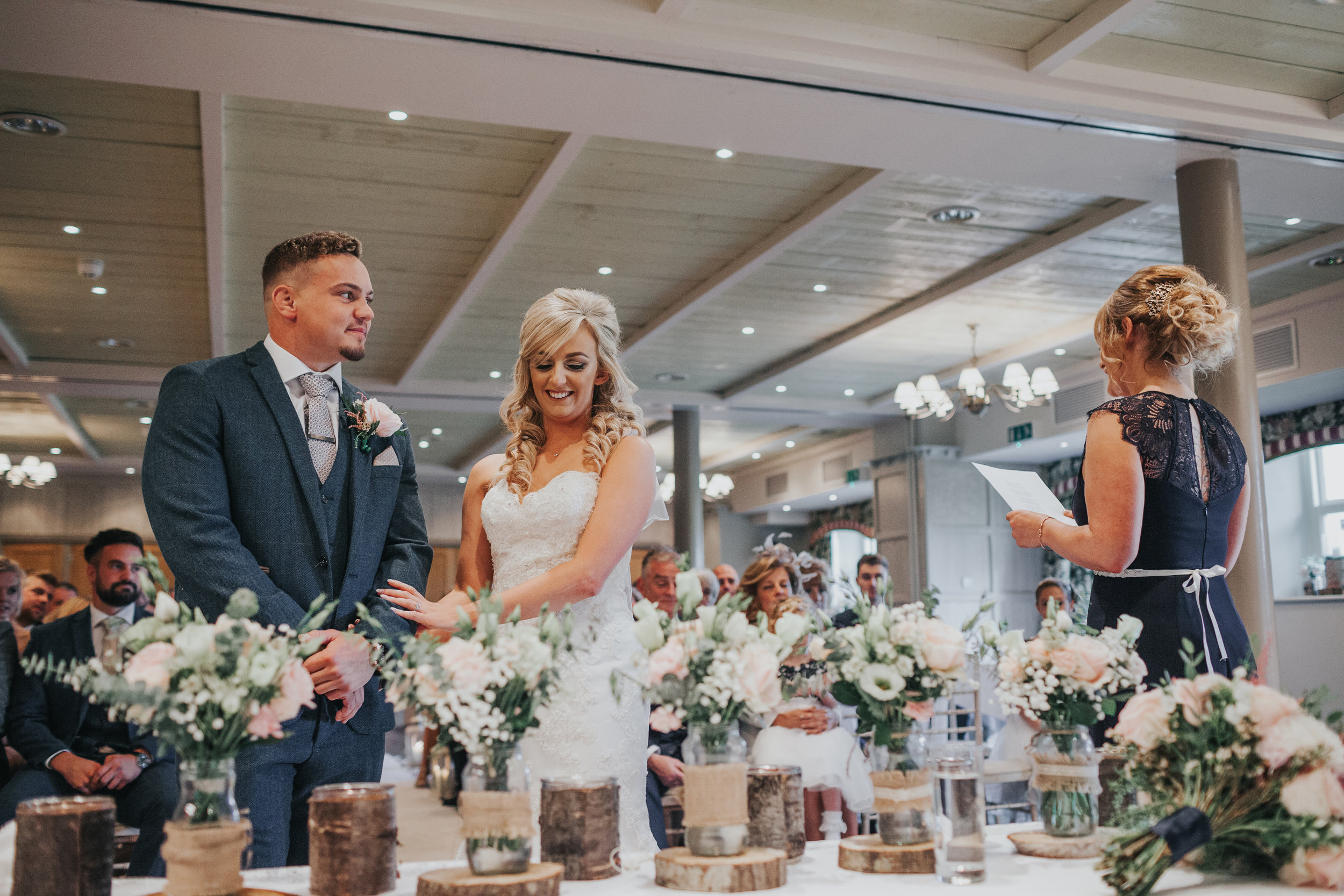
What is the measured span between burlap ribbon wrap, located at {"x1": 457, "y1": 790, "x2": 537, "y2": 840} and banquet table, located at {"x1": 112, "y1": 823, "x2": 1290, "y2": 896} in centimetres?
16

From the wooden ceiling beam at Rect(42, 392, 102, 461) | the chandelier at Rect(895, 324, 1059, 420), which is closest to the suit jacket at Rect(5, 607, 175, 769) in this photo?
the chandelier at Rect(895, 324, 1059, 420)

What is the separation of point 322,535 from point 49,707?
2843mm

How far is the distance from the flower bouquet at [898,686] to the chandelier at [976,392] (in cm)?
728

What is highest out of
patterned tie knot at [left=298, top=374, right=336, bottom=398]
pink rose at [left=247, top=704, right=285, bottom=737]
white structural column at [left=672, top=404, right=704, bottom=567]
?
white structural column at [left=672, top=404, right=704, bottom=567]

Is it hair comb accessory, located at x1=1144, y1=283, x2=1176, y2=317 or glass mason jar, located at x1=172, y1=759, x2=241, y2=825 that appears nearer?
glass mason jar, located at x1=172, y1=759, x2=241, y2=825

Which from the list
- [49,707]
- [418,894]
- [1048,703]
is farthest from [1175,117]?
[49,707]

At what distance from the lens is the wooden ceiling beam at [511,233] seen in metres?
5.46

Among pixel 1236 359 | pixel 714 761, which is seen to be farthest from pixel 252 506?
pixel 1236 359

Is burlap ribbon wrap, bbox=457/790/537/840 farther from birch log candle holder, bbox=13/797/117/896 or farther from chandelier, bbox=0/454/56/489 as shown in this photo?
chandelier, bbox=0/454/56/489

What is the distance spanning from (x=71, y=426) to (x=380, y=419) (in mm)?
12602

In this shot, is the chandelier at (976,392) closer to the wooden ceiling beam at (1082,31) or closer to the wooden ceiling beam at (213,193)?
the wooden ceiling beam at (1082,31)

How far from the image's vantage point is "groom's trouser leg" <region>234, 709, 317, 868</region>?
192cm

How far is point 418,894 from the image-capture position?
1.38 m

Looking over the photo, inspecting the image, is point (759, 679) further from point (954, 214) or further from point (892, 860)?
point (954, 214)
